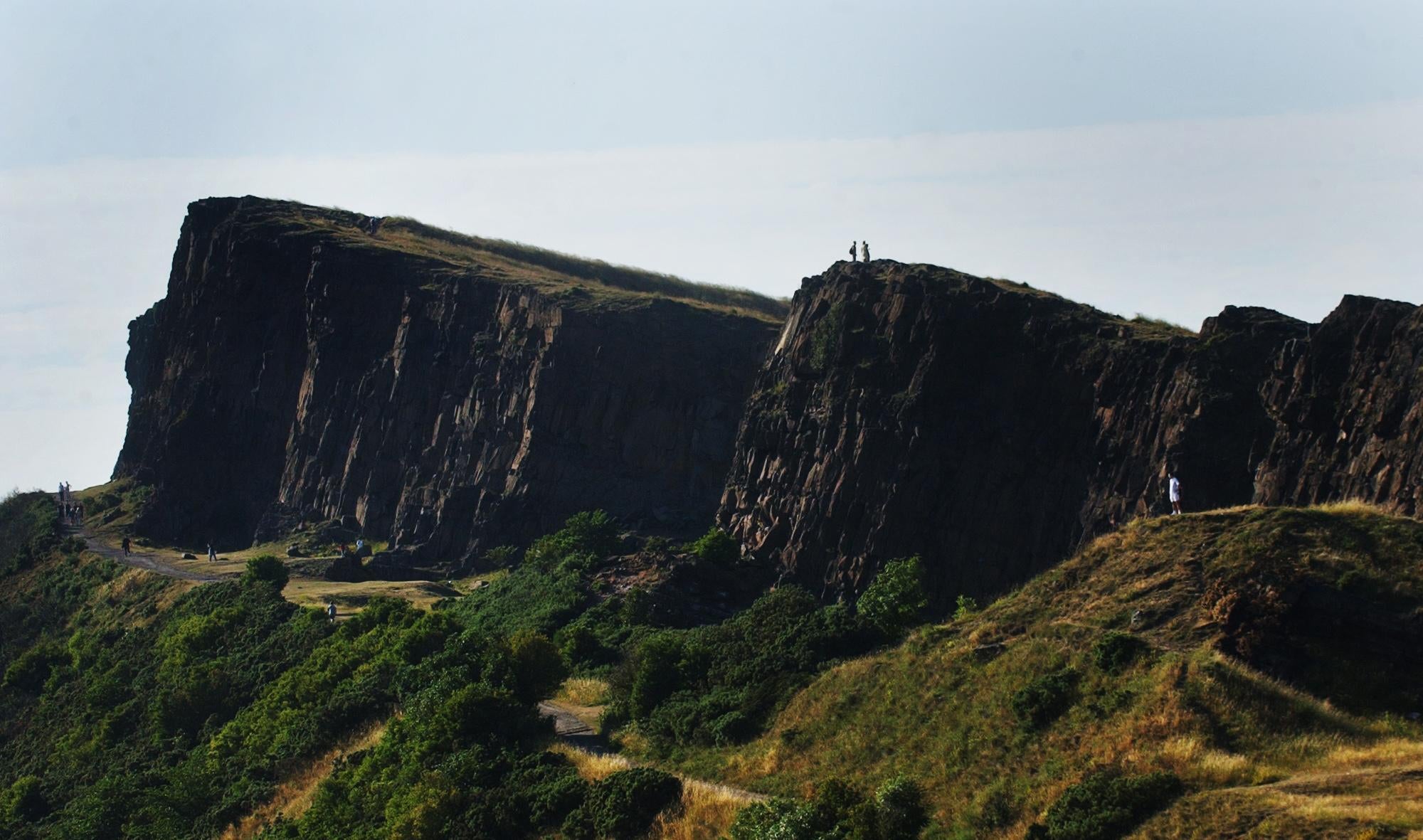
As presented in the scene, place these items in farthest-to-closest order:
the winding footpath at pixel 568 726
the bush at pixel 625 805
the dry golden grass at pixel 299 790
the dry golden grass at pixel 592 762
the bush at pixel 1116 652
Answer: the dry golden grass at pixel 299 790
the dry golden grass at pixel 592 762
the winding footpath at pixel 568 726
the bush at pixel 625 805
the bush at pixel 1116 652

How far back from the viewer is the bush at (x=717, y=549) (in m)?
61.6

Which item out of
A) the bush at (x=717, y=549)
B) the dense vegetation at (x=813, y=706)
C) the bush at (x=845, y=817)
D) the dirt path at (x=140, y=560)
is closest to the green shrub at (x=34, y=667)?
the dense vegetation at (x=813, y=706)

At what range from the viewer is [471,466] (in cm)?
7950

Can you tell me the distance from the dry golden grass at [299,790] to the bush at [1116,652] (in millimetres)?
22702

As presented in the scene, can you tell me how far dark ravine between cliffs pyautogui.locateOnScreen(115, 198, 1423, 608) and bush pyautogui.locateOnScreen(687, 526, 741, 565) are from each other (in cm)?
114

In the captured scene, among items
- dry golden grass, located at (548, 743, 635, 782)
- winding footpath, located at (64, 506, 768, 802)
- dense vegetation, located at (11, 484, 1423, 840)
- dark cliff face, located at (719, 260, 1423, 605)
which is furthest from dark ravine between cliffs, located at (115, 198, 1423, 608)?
dry golden grass, located at (548, 743, 635, 782)

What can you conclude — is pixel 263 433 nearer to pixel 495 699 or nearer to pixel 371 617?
pixel 371 617

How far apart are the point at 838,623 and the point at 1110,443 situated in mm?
14360

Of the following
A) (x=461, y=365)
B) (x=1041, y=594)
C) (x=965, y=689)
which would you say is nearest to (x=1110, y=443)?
(x=1041, y=594)

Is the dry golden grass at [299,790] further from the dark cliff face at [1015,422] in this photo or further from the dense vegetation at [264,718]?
the dark cliff face at [1015,422]

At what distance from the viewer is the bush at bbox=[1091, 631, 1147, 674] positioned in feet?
99.3

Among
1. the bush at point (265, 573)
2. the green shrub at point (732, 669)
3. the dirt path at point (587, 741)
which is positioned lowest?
the bush at point (265, 573)

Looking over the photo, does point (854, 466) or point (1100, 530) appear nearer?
point (1100, 530)

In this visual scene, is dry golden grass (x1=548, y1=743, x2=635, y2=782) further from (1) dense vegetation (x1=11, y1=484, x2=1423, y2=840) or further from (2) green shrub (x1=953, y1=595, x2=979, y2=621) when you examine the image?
(2) green shrub (x1=953, y1=595, x2=979, y2=621)
